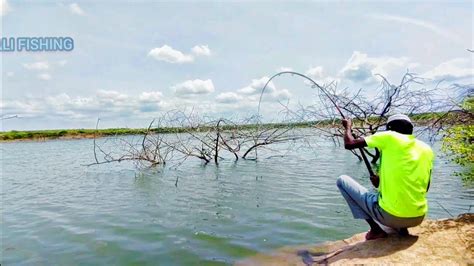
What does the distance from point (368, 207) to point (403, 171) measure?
0.83m

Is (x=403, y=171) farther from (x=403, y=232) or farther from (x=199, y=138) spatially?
(x=199, y=138)

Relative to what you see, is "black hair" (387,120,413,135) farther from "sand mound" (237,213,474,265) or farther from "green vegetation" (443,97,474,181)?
"green vegetation" (443,97,474,181)

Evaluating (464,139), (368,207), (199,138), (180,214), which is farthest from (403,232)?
(199,138)

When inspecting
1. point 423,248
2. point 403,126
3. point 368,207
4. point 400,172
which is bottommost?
point 423,248

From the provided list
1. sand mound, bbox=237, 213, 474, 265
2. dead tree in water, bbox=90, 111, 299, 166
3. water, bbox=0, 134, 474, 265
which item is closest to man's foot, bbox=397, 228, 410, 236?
sand mound, bbox=237, 213, 474, 265

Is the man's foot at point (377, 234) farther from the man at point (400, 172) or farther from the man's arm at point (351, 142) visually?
the man's arm at point (351, 142)

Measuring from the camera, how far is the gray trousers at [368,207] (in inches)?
193

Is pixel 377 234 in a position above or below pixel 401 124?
below

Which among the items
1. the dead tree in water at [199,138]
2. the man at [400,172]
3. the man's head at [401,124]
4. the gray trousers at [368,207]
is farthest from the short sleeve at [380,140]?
the dead tree in water at [199,138]

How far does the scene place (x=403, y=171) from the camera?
15.3 feet

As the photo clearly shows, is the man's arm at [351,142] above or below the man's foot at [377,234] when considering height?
above

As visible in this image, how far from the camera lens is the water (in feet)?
25.3

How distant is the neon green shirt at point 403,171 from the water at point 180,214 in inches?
126

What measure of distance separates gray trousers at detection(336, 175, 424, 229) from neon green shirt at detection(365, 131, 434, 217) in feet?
0.40
